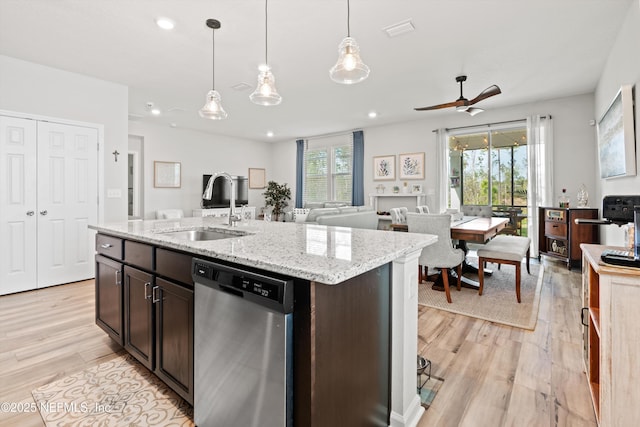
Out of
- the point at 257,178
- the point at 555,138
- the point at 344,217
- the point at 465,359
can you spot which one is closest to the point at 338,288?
the point at 465,359

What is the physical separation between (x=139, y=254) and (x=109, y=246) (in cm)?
53

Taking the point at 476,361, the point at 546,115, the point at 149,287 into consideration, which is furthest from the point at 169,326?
the point at 546,115

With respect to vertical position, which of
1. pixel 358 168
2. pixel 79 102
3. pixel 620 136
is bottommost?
pixel 620 136

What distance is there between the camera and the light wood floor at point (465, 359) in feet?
5.14

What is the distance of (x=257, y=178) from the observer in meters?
8.91

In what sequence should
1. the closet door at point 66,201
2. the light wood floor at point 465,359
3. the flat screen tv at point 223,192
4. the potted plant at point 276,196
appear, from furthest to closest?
the potted plant at point 276,196 → the flat screen tv at point 223,192 → the closet door at point 66,201 → the light wood floor at point 465,359

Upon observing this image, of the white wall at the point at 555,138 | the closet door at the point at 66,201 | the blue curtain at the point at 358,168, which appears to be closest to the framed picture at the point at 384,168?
the white wall at the point at 555,138

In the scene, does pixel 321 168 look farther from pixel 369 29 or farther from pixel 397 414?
pixel 397 414

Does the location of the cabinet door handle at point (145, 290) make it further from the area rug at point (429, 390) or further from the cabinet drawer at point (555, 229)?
the cabinet drawer at point (555, 229)

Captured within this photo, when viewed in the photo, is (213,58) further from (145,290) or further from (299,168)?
(299,168)

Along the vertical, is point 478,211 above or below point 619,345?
above

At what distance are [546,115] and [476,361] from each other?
4910 millimetres

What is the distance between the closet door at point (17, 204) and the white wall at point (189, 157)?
3.08 m

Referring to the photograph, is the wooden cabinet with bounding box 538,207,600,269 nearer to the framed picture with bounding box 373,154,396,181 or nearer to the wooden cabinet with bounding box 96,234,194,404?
the framed picture with bounding box 373,154,396,181
